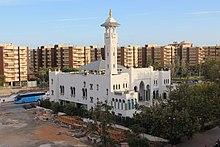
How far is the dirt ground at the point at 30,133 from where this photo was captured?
2806 centimetres

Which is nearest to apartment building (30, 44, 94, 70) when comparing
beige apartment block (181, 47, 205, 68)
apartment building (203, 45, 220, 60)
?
beige apartment block (181, 47, 205, 68)

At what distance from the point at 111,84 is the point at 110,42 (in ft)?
20.9

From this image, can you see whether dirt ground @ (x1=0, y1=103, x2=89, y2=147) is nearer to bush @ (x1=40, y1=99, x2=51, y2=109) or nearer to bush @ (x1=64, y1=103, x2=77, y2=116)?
bush @ (x1=64, y1=103, x2=77, y2=116)

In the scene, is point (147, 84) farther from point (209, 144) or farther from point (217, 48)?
point (217, 48)

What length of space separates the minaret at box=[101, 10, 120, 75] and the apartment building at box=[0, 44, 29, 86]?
4783cm

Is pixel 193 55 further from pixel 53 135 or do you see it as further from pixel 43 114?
pixel 53 135

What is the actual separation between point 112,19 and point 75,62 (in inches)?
2330

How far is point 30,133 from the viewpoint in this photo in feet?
106

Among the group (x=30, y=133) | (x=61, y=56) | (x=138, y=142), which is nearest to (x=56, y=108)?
(x=30, y=133)

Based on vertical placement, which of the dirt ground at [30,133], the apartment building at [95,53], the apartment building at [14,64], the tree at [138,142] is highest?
the apartment building at [95,53]

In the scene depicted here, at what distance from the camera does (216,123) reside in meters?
31.2

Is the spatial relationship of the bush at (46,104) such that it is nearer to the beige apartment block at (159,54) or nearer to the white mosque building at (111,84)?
the white mosque building at (111,84)

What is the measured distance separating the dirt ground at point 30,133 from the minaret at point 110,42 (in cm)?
1111

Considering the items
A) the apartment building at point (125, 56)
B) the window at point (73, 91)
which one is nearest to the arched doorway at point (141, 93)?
the window at point (73, 91)
